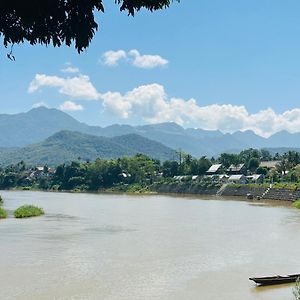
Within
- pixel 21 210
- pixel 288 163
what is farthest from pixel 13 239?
pixel 288 163

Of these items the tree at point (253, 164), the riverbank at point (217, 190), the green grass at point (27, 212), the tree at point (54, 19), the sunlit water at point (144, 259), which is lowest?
the sunlit water at point (144, 259)

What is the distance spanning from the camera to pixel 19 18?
269 inches

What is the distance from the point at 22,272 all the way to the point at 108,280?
15.6 ft

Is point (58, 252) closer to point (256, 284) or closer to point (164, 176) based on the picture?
point (256, 284)

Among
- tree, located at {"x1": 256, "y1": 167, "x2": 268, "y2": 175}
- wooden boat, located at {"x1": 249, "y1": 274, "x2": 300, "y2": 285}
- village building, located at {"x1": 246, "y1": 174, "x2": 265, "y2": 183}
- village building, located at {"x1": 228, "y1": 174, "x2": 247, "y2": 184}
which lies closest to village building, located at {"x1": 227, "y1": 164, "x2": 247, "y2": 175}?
tree, located at {"x1": 256, "y1": 167, "x2": 268, "y2": 175}

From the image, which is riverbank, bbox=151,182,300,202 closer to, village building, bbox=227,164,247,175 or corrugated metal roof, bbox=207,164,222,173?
corrugated metal roof, bbox=207,164,222,173

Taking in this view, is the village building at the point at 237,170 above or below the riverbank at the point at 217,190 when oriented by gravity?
above

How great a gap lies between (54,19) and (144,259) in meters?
24.8

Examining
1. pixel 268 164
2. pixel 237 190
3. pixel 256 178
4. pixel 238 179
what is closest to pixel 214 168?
pixel 268 164

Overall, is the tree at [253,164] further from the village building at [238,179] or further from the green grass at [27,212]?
the green grass at [27,212]

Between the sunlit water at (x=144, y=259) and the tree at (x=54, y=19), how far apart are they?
1633 centimetres

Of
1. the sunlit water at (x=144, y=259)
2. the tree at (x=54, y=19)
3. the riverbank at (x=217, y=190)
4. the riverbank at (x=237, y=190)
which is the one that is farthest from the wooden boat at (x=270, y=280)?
the riverbank at (x=237, y=190)

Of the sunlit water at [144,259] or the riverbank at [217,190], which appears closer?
the sunlit water at [144,259]

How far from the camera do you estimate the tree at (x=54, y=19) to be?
6.56 meters
